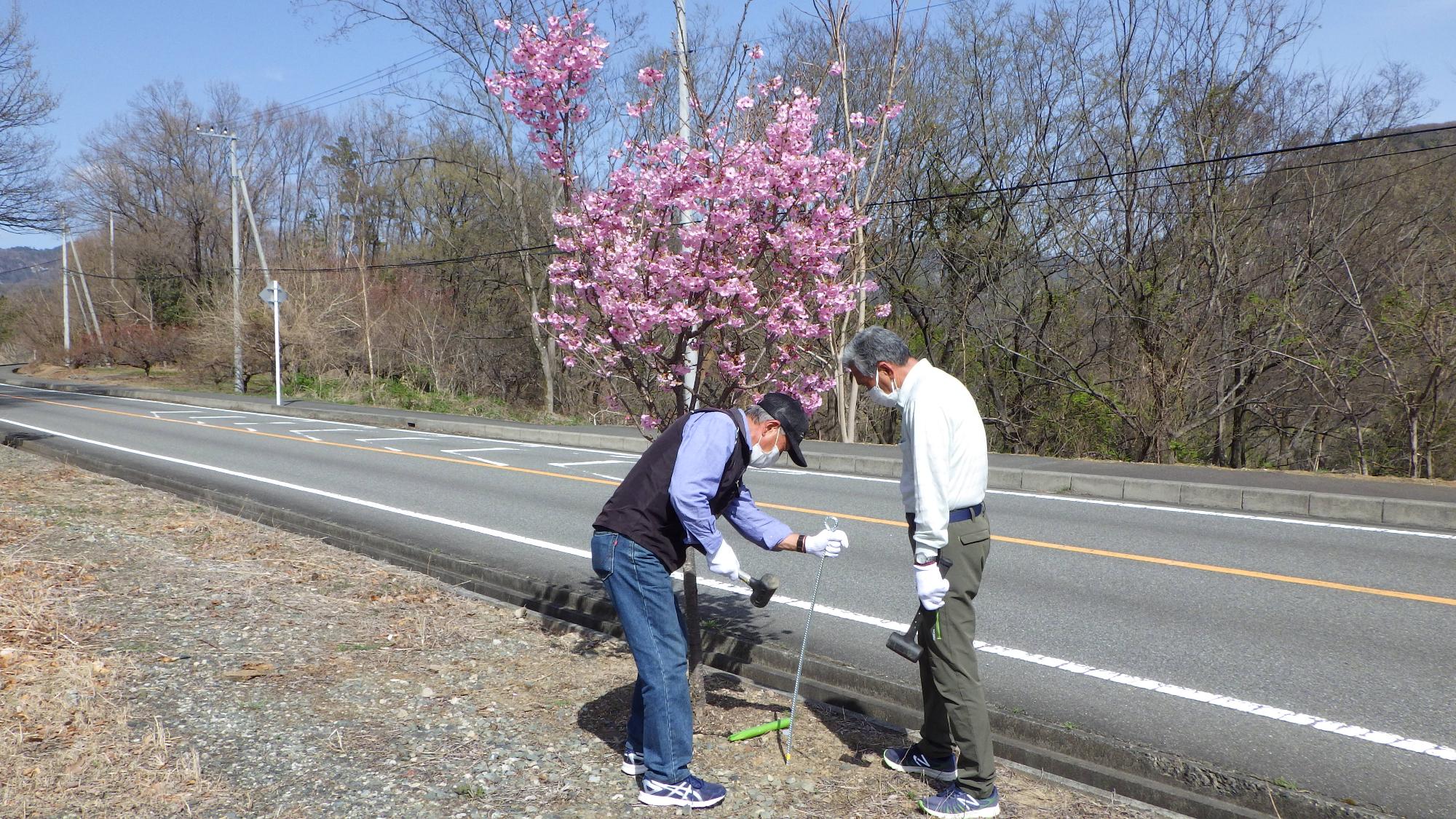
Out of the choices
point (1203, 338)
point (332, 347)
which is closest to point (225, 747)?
point (1203, 338)

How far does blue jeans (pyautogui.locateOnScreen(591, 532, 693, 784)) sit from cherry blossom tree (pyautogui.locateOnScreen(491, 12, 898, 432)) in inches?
54.4

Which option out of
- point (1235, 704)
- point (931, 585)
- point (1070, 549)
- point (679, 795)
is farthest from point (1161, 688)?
point (1070, 549)

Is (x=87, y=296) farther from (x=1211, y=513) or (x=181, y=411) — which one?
(x=1211, y=513)

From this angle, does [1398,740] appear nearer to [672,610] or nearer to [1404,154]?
[672,610]

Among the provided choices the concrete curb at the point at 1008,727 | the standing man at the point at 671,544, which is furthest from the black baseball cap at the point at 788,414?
the concrete curb at the point at 1008,727

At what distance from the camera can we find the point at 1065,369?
73.2 feet

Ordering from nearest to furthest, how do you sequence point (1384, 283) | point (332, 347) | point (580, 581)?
point (580, 581), point (1384, 283), point (332, 347)

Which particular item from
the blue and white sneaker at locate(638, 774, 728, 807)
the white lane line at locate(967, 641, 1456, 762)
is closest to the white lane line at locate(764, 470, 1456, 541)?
the white lane line at locate(967, 641, 1456, 762)

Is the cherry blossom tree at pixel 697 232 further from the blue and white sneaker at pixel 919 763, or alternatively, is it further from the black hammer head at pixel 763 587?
the blue and white sneaker at pixel 919 763

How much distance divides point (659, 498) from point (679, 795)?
1070mm

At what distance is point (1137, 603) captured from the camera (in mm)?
6637

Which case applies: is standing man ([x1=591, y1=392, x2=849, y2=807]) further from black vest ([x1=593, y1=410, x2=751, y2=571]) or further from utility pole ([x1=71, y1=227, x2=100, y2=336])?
utility pole ([x1=71, y1=227, x2=100, y2=336])

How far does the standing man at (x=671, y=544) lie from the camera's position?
3486 mm

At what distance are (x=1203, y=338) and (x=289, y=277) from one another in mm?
29429
